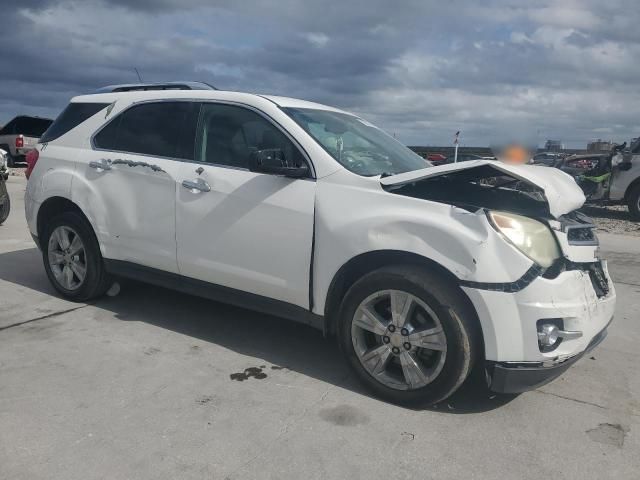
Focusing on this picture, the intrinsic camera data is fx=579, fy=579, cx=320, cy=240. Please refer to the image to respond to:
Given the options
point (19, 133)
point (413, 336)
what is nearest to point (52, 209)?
point (413, 336)

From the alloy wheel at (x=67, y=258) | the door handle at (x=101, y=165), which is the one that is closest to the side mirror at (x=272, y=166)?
the door handle at (x=101, y=165)

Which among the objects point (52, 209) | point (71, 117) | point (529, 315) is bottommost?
point (529, 315)

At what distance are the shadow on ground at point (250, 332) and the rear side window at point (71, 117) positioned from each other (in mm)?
1427

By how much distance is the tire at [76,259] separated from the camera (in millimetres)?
4766

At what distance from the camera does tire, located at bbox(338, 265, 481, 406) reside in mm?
3074

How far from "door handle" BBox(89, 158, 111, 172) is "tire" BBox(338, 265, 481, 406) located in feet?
7.73

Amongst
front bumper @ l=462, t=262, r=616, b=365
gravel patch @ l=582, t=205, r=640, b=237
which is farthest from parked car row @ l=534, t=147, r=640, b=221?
front bumper @ l=462, t=262, r=616, b=365

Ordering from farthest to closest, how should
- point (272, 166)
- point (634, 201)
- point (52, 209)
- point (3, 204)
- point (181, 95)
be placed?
point (634, 201), point (3, 204), point (52, 209), point (181, 95), point (272, 166)

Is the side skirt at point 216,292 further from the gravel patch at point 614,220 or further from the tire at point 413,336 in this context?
the gravel patch at point 614,220

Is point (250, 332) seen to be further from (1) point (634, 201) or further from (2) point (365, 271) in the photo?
(1) point (634, 201)

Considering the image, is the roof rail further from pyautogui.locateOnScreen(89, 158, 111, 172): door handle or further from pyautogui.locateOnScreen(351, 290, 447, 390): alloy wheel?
pyautogui.locateOnScreen(351, 290, 447, 390): alloy wheel

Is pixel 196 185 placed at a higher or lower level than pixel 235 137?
lower

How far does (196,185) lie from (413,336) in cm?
185

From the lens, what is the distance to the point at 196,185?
13.2ft
